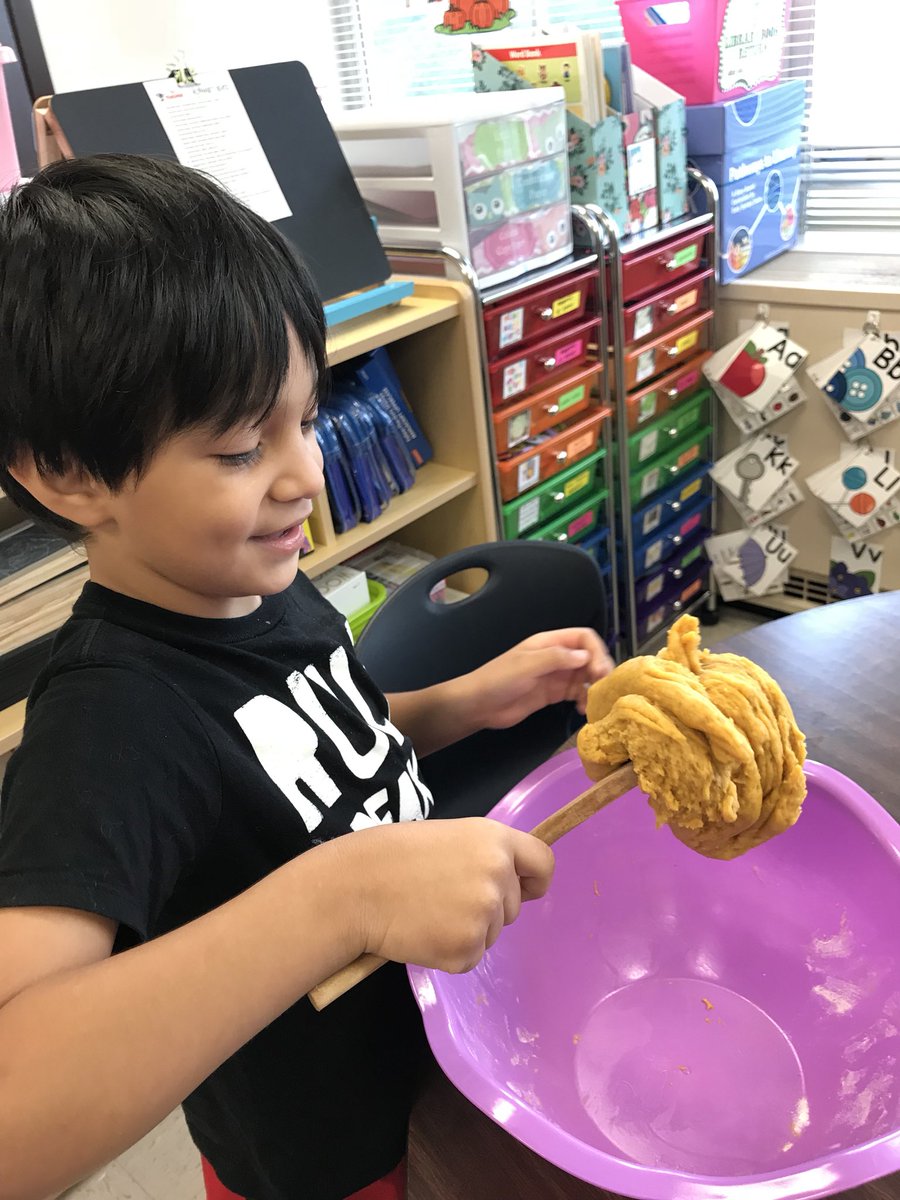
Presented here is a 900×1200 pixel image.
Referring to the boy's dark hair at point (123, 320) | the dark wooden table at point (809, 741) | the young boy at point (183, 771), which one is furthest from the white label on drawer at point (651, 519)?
the boy's dark hair at point (123, 320)

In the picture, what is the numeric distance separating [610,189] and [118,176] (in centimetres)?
147

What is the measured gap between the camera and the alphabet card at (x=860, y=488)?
2.03 m

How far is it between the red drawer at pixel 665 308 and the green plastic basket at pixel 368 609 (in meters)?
0.78

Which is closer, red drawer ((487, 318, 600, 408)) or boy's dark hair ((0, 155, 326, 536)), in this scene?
boy's dark hair ((0, 155, 326, 536))

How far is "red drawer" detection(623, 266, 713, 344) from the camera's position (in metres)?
1.92

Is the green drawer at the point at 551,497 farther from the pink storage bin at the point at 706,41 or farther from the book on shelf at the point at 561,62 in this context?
the pink storage bin at the point at 706,41

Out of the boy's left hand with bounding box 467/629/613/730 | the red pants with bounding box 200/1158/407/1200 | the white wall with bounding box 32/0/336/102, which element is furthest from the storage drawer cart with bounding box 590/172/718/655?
the red pants with bounding box 200/1158/407/1200

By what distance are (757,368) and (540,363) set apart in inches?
24.4

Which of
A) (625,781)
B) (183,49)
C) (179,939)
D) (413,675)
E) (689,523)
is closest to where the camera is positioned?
(179,939)

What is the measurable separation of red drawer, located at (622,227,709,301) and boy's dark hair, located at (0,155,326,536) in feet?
4.75

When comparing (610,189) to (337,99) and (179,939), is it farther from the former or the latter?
(179,939)

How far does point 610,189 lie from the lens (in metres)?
1.82

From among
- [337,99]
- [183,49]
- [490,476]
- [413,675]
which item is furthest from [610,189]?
[337,99]

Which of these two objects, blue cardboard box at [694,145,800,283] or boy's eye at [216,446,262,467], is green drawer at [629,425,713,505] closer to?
blue cardboard box at [694,145,800,283]
